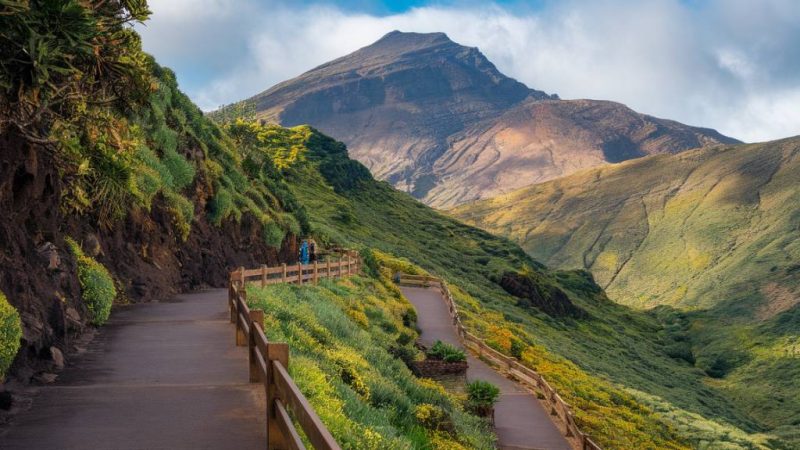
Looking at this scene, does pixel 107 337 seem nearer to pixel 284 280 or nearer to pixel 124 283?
pixel 124 283

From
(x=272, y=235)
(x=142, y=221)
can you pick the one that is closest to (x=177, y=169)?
(x=142, y=221)

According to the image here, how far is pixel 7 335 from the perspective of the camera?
955 cm

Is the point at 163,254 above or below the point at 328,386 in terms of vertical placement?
above

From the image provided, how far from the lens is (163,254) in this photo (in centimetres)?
2306

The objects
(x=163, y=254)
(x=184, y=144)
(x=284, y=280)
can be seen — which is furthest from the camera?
(x=184, y=144)

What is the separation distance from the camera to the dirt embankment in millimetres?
11586

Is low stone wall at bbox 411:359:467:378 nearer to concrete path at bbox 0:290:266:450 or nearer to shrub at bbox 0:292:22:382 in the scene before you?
concrete path at bbox 0:290:266:450

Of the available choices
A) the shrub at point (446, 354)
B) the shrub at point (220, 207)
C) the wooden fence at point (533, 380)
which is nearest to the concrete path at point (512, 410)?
the wooden fence at point (533, 380)

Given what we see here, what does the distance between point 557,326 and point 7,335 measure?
76.0 metres

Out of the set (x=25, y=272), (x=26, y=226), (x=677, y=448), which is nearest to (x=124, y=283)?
(x=26, y=226)

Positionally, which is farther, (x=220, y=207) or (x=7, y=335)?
(x=220, y=207)

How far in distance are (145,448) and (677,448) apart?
100 feet

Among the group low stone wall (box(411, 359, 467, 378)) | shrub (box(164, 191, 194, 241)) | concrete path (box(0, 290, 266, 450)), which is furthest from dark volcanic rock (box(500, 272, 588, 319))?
concrete path (box(0, 290, 266, 450))

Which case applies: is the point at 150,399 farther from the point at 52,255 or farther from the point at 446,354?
the point at 446,354
